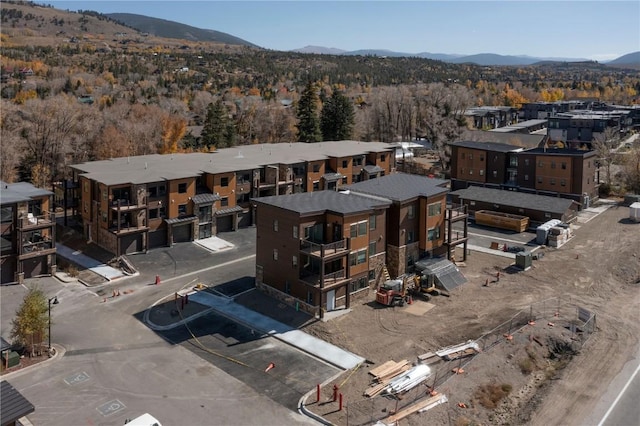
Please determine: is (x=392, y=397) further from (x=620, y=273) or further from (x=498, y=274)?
(x=620, y=273)

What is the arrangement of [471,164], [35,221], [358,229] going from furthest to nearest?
[471,164] < [35,221] < [358,229]

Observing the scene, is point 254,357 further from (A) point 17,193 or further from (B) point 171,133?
(B) point 171,133

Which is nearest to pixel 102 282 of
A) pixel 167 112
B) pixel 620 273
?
pixel 620 273

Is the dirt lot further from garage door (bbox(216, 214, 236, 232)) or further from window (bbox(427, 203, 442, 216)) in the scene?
garage door (bbox(216, 214, 236, 232))

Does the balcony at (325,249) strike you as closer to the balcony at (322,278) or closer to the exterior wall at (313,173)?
the balcony at (322,278)

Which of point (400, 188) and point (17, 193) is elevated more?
point (400, 188)

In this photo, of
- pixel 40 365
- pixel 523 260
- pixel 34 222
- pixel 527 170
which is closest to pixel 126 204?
pixel 34 222

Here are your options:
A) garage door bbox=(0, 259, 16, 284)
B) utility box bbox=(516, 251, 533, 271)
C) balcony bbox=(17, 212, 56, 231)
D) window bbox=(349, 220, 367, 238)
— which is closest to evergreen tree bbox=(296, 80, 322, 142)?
utility box bbox=(516, 251, 533, 271)

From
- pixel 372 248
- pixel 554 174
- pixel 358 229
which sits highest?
pixel 554 174
